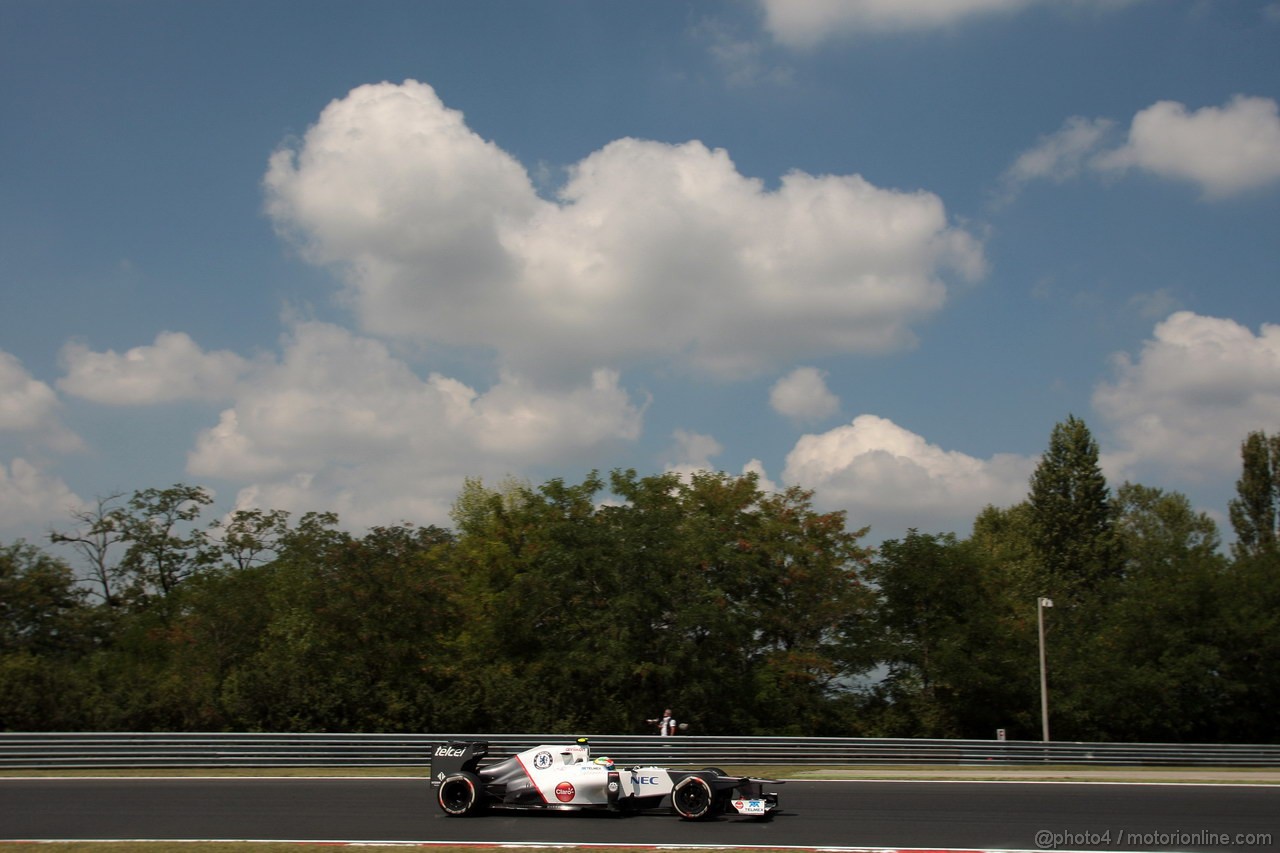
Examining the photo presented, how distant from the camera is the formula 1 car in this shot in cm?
1620

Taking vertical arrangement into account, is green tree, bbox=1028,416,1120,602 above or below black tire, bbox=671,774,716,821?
above

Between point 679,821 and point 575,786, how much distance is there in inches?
68.0

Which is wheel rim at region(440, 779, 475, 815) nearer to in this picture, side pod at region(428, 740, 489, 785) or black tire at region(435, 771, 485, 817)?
black tire at region(435, 771, 485, 817)

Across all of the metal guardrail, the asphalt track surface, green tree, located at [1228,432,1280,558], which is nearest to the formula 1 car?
the asphalt track surface

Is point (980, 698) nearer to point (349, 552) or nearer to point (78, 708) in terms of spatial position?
point (349, 552)

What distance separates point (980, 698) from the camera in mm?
44875

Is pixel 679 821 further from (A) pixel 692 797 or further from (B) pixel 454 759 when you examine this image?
(B) pixel 454 759

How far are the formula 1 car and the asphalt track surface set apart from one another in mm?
268

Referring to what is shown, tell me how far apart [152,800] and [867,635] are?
105 ft

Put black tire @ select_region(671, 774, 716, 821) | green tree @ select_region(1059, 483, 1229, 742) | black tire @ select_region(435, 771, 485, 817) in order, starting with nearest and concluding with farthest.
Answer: black tire @ select_region(671, 774, 716, 821), black tire @ select_region(435, 771, 485, 817), green tree @ select_region(1059, 483, 1229, 742)

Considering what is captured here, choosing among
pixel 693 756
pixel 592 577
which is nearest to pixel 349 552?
pixel 592 577

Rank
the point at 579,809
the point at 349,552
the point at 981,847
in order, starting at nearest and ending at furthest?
the point at 981,847
the point at 579,809
the point at 349,552

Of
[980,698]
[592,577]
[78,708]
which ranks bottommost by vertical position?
[980,698]

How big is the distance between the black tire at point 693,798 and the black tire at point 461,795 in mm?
3098
